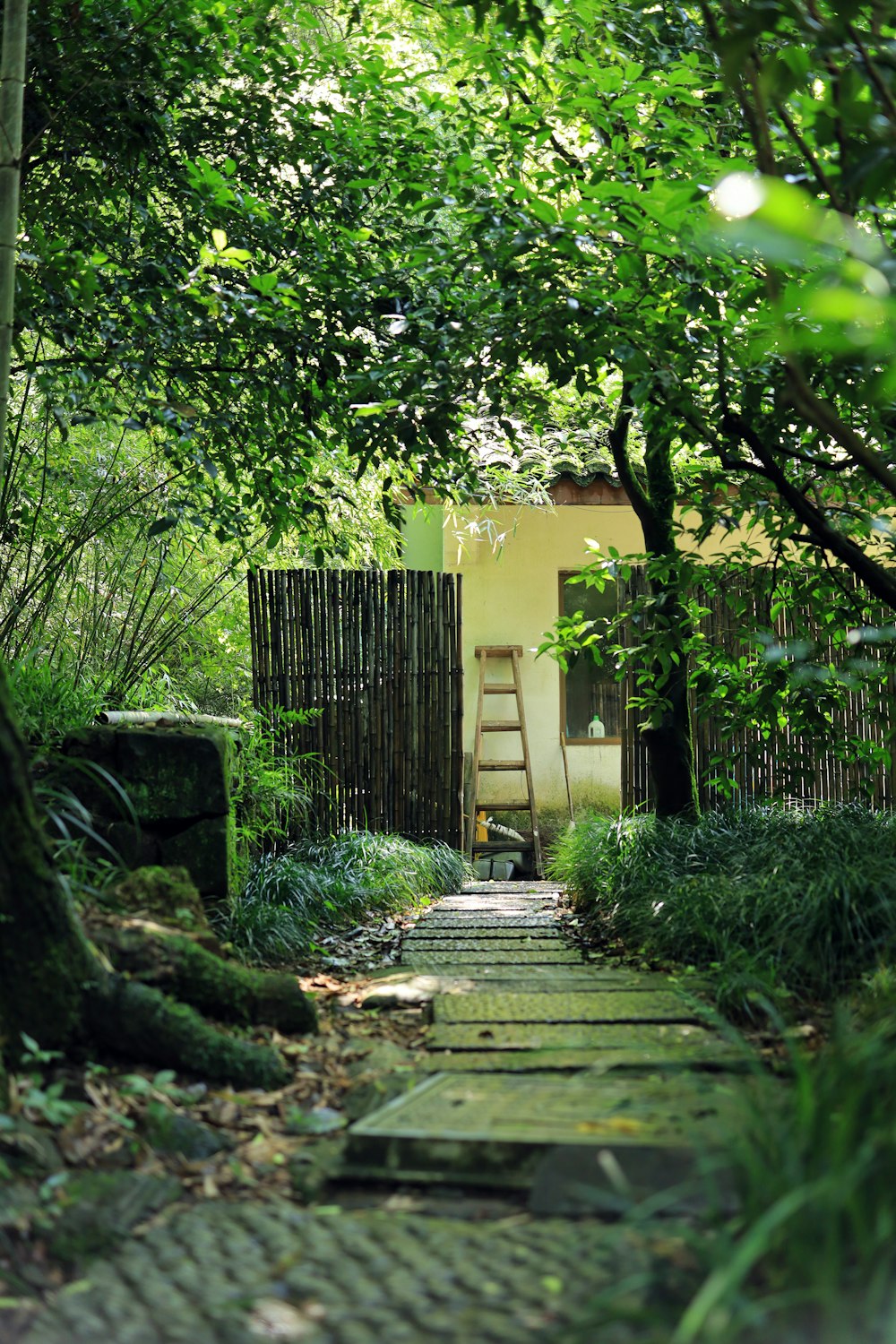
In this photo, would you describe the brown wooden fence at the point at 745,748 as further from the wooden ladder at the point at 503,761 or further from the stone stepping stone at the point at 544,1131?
the stone stepping stone at the point at 544,1131

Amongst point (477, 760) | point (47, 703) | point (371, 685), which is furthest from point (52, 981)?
point (477, 760)

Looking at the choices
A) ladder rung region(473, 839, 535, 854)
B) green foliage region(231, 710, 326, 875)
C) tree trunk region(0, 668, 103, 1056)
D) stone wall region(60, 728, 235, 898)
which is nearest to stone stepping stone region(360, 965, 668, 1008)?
stone wall region(60, 728, 235, 898)

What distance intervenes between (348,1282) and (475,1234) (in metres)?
→ 0.23

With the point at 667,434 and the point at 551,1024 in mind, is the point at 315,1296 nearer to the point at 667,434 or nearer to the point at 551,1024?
the point at 551,1024

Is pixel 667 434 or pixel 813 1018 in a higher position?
pixel 667 434

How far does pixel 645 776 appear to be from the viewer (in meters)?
6.73

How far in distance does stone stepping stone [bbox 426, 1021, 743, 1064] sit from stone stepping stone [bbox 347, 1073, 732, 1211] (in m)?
0.26

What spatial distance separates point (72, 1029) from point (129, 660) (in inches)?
119

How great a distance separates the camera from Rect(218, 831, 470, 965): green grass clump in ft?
13.0

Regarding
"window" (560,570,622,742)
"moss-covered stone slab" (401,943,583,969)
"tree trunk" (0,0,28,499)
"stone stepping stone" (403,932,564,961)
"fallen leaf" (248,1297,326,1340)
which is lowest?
"stone stepping stone" (403,932,564,961)

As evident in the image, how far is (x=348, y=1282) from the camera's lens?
1.58m

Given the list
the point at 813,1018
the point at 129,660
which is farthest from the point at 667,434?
the point at 129,660

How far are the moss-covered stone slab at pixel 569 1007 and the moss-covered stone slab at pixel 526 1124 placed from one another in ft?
2.04

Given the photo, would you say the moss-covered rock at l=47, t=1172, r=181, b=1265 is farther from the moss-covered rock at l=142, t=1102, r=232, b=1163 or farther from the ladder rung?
the ladder rung
